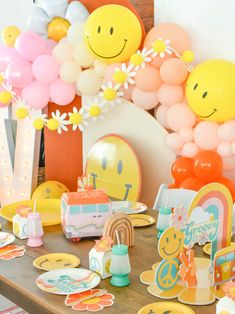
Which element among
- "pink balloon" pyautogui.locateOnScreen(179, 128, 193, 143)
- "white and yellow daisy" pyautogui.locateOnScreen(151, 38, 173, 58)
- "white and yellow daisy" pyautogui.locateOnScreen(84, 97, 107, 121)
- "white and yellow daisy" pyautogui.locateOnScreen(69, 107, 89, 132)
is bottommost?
"pink balloon" pyautogui.locateOnScreen(179, 128, 193, 143)

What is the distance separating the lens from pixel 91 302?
1376 millimetres

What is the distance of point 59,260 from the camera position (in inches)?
66.6

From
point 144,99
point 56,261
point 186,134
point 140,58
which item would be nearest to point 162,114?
point 144,99

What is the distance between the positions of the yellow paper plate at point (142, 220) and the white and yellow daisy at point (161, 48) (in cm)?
93

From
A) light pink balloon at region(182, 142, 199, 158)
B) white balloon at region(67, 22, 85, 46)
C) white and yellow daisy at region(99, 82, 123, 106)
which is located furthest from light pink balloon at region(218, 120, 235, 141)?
white balloon at region(67, 22, 85, 46)

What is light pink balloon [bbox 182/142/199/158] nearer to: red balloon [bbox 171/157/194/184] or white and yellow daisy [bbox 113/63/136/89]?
red balloon [bbox 171/157/194/184]

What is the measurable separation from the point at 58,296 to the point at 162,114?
160cm

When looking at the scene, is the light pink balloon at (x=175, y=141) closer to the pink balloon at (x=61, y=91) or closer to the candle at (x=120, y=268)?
the pink balloon at (x=61, y=91)

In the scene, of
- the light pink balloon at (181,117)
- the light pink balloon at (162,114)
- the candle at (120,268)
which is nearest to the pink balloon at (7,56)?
the light pink balloon at (162,114)

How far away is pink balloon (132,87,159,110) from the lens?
109 inches

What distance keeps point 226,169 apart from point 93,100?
970 mm

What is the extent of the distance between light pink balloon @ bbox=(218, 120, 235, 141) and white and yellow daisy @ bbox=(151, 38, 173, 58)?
50cm

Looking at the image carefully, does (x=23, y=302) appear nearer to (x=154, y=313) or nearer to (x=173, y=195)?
(x=154, y=313)

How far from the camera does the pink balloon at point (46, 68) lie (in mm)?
2947
